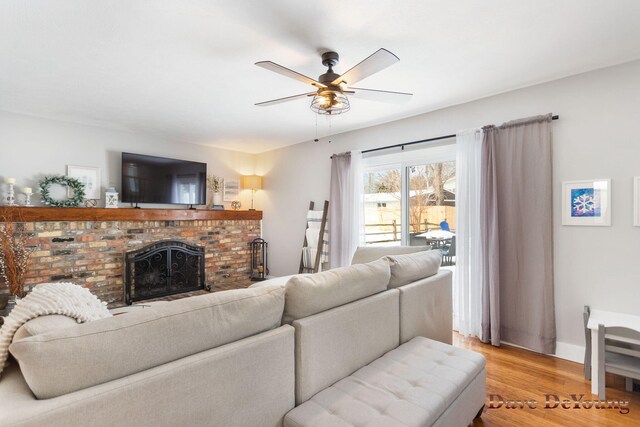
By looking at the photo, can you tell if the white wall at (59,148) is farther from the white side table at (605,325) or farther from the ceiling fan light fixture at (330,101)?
the white side table at (605,325)

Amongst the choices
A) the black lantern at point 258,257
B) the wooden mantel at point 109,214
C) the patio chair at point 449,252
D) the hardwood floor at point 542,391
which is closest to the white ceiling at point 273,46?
the wooden mantel at point 109,214

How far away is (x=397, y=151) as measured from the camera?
3.97 meters

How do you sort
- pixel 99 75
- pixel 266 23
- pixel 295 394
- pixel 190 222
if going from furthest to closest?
pixel 190 222
pixel 99 75
pixel 266 23
pixel 295 394

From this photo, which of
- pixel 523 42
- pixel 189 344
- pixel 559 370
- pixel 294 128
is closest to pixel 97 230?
pixel 294 128

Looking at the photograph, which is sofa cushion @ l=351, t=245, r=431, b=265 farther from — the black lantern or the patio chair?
the black lantern

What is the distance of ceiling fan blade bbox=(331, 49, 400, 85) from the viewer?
181 cm

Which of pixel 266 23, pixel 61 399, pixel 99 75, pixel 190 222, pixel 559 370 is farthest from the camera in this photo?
pixel 190 222

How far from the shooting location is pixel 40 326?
3.15 ft

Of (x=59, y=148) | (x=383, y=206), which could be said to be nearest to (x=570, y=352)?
(x=383, y=206)

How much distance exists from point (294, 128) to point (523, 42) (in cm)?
280

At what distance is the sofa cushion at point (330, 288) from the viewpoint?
146 centimetres

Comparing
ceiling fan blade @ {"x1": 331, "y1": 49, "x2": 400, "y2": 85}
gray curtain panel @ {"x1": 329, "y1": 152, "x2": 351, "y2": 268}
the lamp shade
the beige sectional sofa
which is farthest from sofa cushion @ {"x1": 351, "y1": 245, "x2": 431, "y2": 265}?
the lamp shade

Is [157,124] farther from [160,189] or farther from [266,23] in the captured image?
[266,23]

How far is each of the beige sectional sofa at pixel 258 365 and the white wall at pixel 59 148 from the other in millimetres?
3839
